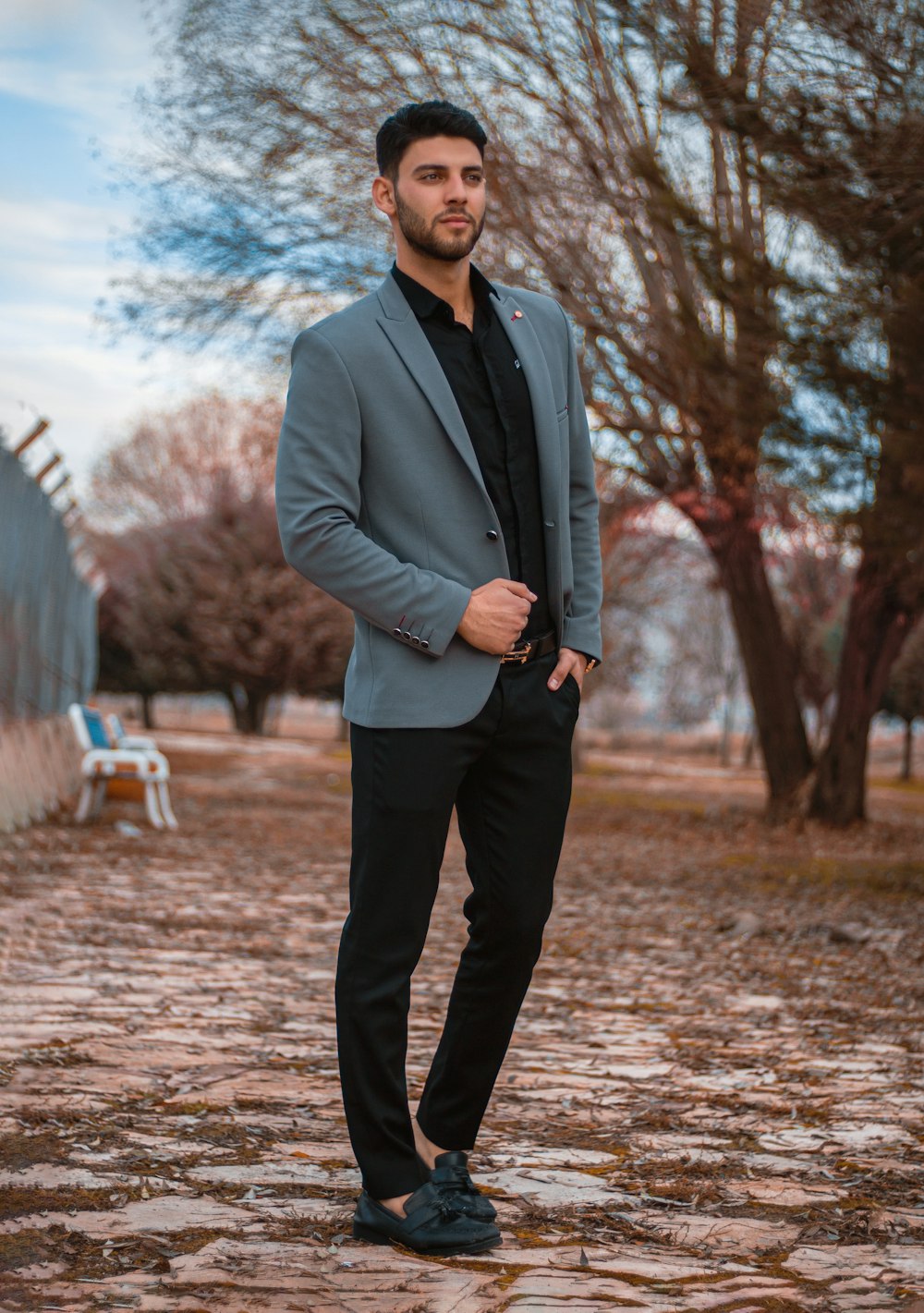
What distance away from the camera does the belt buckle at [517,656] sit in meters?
2.67

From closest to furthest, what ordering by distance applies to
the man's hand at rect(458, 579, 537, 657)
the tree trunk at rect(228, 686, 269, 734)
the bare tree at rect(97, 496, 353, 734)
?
the man's hand at rect(458, 579, 537, 657) < the bare tree at rect(97, 496, 353, 734) < the tree trunk at rect(228, 686, 269, 734)

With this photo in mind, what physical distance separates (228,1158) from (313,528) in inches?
58.5

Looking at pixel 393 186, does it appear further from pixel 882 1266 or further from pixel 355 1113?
→ pixel 882 1266

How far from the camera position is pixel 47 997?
4727 mm

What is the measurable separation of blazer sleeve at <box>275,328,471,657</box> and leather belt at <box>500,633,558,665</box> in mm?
163

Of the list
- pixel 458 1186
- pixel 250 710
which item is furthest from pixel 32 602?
pixel 250 710

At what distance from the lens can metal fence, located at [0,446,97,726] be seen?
9.66 meters

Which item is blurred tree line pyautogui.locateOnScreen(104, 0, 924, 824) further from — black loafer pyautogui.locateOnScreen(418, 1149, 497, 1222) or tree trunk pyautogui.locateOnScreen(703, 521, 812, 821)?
black loafer pyautogui.locateOnScreen(418, 1149, 497, 1222)

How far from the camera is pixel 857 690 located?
12695 millimetres

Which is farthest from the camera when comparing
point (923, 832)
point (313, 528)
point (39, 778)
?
point (923, 832)

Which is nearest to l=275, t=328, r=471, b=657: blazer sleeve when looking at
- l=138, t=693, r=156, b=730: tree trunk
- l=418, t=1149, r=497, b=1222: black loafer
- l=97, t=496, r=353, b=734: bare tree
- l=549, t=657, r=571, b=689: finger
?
l=549, t=657, r=571, b=689: finger

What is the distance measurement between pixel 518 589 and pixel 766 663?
1096 cm

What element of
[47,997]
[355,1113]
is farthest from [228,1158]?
[47,997]

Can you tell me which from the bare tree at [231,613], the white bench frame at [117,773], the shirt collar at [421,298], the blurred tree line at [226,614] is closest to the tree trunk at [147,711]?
the blurred tree line at [226,614]
